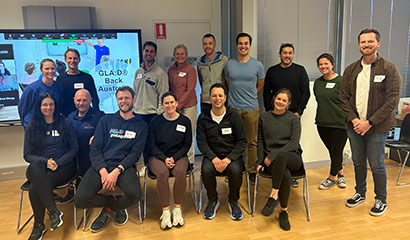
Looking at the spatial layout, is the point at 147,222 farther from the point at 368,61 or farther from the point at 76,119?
the point at 368,61

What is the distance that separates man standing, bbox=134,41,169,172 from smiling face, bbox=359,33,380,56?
1993 mm

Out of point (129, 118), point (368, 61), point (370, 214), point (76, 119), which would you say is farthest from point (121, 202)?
point (368, 61)

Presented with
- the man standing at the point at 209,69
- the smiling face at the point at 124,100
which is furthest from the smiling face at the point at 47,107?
the man standing at the point at 209,69

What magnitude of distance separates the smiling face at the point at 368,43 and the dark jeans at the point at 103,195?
2.25 metres

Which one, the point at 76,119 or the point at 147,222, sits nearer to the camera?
the point at 147,222

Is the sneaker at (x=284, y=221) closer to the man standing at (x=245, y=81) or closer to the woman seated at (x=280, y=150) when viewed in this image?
the woman seated at (x=280, y=150)

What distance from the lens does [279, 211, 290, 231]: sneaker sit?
2.68 metres

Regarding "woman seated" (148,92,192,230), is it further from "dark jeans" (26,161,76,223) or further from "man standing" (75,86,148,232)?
"dark jeans" (26,161,76,223)

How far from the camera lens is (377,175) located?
9.55 feet

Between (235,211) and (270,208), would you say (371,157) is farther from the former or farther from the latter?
(235,211)

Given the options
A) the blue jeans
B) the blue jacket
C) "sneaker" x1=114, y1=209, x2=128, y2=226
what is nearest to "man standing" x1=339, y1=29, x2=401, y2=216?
the blue jeans

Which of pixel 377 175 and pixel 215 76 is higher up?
pixel 215 76

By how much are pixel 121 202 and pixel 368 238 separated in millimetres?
2031

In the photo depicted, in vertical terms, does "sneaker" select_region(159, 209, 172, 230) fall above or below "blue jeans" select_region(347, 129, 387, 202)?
below
